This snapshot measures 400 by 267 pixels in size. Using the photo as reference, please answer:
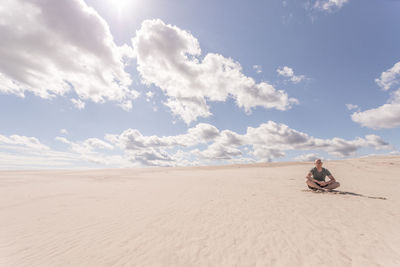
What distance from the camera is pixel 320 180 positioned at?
36.6 ft

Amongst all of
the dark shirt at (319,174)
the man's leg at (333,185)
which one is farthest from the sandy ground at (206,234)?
the dark shirt at (319,174)

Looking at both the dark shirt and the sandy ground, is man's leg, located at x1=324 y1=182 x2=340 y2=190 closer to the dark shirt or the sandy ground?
the dark shirt

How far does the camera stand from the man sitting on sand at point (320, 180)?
10.7 meters

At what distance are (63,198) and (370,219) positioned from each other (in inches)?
553

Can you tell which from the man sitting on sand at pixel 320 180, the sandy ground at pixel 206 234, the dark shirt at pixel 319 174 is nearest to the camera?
the sandy ground at pixel 206 234

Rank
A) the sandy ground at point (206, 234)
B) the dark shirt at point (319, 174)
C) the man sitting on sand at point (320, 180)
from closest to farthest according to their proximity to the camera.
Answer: the sandy ground at point (206, 234), the man sitting on sand at point (320, 180), the dark shirt at point (319, 174)

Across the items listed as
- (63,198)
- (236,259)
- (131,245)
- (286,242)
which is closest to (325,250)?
(286,242)

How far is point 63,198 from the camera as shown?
10.6 metres

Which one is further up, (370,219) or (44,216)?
(370,219)

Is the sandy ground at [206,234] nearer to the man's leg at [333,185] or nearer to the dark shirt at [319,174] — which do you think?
the man's leg at [333,185]

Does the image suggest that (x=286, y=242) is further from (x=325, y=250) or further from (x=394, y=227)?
(x=394, y=227)

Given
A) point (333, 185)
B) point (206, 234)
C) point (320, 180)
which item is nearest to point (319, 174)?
point (320, 180)

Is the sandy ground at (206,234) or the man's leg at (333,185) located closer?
the sandy ground at (206,234)

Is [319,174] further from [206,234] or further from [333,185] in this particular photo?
[206,234]
